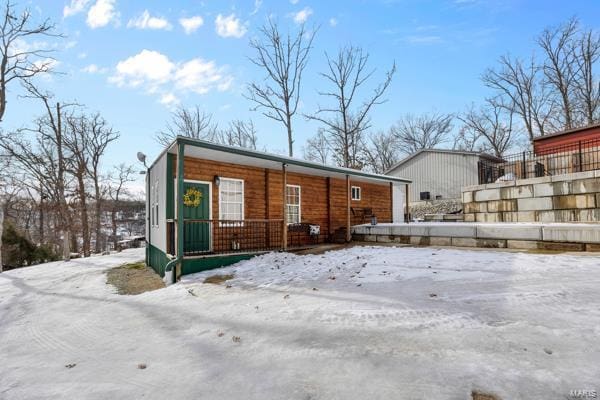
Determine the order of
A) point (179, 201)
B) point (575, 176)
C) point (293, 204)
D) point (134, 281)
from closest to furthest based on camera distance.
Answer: point (179, 201)
point (134, 281)
point (575, 176)
point (293, 204)

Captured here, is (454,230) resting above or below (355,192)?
below

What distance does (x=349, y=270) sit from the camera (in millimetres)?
6250

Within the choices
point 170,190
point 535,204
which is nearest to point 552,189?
point 535,204

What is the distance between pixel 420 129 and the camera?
115ft

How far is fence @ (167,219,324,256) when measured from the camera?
805 cm

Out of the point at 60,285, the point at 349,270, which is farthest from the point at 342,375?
the point at 60,285

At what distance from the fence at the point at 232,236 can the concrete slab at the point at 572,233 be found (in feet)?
21.9

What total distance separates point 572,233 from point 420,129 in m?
31.1

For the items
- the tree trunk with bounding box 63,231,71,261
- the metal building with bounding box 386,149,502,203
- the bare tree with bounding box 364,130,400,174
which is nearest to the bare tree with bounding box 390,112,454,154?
the bare tree with bounding box 364,130,400,174

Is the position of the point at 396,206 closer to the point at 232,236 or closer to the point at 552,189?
the point at 552,189

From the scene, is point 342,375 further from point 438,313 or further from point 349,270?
point 349,270

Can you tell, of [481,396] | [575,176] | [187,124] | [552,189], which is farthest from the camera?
[187,124]

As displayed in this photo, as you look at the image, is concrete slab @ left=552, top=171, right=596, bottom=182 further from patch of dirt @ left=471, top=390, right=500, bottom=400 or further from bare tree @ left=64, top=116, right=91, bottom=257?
bare tree @ left=64, top=116, right=91, bottom=257

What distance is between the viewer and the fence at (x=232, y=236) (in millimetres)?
8047
